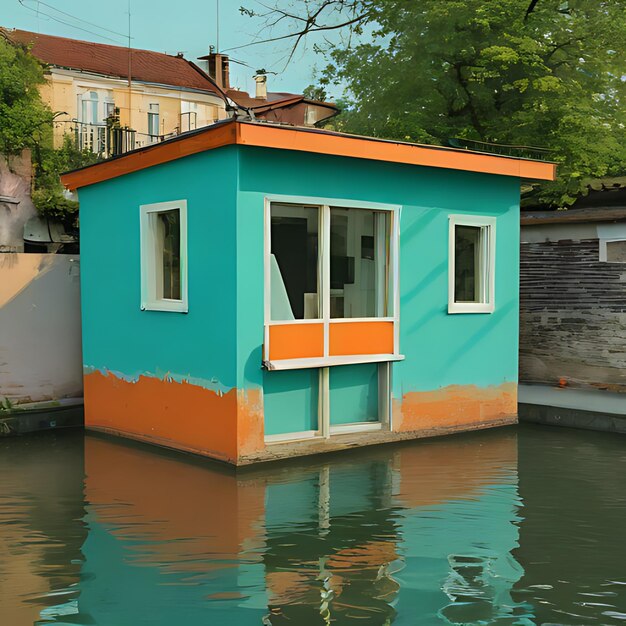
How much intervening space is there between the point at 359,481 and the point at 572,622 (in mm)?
3494

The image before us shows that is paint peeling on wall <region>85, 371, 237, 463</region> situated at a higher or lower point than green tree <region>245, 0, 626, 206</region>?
lower

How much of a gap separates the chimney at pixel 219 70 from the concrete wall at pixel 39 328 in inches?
921

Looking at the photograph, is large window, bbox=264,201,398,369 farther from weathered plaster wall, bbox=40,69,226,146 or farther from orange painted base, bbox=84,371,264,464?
weathered plaster wall, bbox=40,69,226,146

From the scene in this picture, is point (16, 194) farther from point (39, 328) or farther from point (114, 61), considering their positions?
point (114, 61)

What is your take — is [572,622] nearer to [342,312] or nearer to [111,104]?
[342,312]

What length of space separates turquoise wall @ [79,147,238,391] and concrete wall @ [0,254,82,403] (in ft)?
1.90

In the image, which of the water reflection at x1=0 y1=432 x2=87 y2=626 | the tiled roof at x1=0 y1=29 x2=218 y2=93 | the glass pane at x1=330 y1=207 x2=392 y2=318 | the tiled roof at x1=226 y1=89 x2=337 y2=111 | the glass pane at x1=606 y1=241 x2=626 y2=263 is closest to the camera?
the water reflection at x1=0 y1=432 x2=87 y2=626

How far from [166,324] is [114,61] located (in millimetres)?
24628

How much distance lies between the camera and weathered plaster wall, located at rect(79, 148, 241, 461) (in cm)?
861

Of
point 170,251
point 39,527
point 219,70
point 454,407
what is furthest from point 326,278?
point 219,70

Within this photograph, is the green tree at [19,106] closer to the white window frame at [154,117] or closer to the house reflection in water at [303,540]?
the white window frame at [154,117]

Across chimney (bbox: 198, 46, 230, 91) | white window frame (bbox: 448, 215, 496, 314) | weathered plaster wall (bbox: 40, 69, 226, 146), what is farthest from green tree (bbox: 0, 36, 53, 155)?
chimney (bbox: 198, 46, 230, 91)

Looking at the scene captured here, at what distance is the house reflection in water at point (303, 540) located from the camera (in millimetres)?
4957

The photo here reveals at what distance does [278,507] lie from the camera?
7.20 meters
